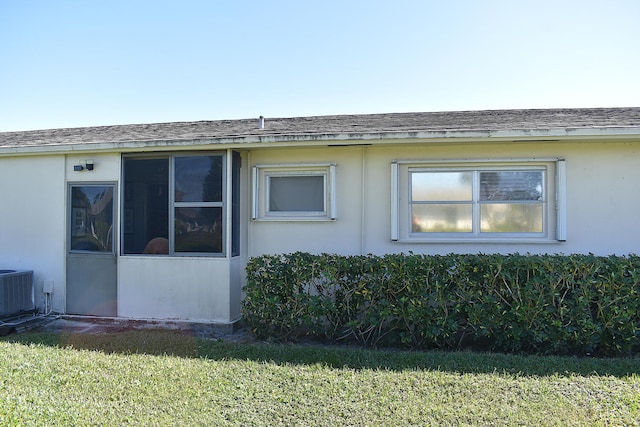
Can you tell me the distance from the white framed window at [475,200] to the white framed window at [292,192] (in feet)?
3.54

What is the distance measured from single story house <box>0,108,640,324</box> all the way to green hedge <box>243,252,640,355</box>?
923 mm

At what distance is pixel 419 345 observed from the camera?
5113 millimetres

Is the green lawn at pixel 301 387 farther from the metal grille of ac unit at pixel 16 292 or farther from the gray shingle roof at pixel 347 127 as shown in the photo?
the gray shingle roof at pixel 347 127

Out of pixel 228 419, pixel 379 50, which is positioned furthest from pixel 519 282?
pixel 379 50

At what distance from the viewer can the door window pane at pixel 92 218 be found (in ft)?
21.3

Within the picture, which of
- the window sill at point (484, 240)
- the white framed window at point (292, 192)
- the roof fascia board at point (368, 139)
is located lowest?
A: the window sill at point (484, 240)

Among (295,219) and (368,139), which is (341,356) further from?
(368,139)

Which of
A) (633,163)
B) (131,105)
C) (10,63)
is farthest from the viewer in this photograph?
(131,105)

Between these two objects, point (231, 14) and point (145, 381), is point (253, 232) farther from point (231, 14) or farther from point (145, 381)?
point (231, 14)

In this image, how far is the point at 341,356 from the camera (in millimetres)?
4645

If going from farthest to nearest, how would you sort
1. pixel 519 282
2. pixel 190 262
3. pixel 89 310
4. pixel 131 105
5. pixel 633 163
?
pixel 131 105 → pixel 89 310 → pixel 190 262 → pixel 633 163 → pixel 519 282

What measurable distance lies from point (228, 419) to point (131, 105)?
9518mm

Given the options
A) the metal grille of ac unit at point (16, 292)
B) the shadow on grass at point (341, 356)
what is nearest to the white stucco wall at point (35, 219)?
the metal grille of ac unit at point (16, 292)

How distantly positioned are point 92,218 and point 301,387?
4.69m
